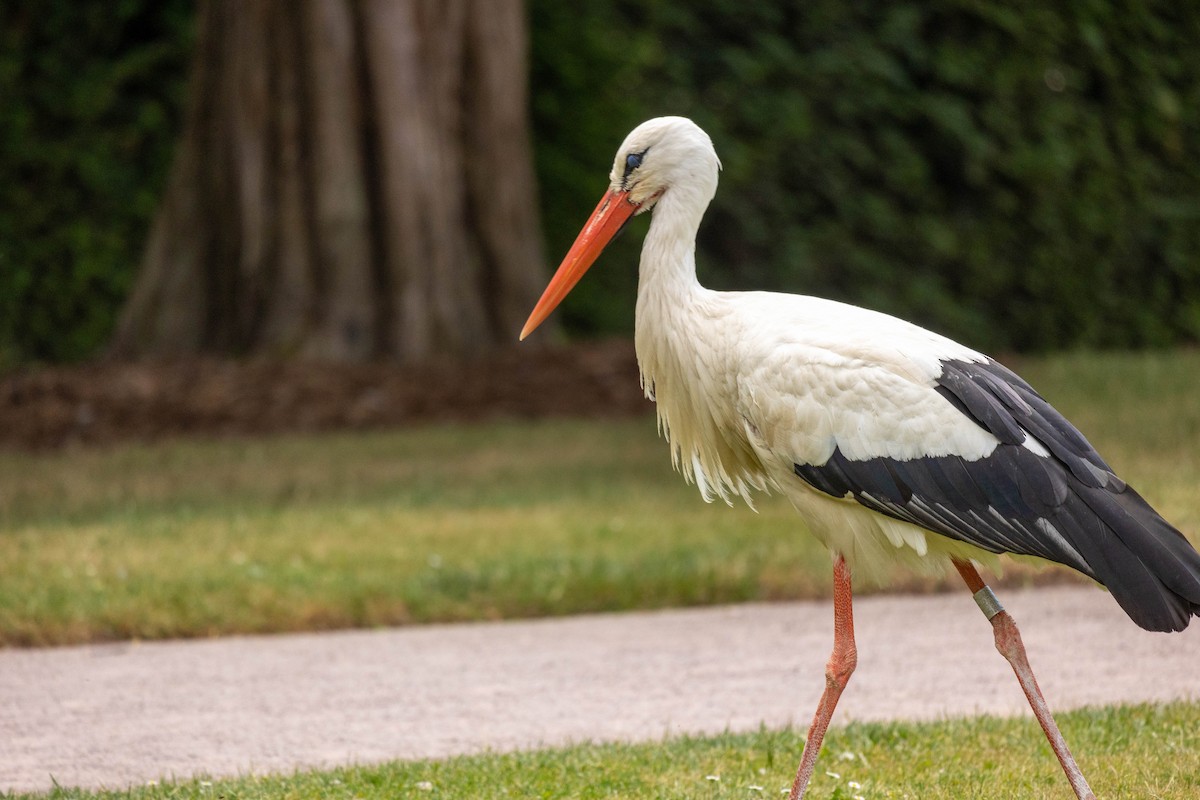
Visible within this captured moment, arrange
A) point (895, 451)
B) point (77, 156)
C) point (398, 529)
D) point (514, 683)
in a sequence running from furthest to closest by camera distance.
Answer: point (77, 156), point (398, 529), point (514, 683), point (895, 451)

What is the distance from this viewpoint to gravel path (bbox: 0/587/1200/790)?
504cm

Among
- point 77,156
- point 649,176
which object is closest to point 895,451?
point 649,176

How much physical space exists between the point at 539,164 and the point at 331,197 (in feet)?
8.23

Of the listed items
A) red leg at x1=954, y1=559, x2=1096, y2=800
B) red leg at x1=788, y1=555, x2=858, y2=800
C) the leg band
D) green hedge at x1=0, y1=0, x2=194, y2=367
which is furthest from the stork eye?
green hedge at x1=0, y1=0, x2=194, y2=367

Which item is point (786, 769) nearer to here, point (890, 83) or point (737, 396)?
point (737, 396)

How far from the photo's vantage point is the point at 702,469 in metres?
5.10

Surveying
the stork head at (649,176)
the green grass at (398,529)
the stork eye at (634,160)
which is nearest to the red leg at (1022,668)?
the stork head at (649,176)

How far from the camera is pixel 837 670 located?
4.49m

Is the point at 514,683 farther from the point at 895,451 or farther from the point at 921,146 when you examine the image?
the point at 921,146

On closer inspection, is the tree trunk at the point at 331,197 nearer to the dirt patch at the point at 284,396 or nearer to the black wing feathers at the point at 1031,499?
the dirt patch at the point at 284,396

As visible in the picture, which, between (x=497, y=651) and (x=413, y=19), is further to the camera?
(x=413, y=19)

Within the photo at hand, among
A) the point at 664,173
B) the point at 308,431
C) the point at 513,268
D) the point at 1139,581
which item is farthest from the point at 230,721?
the point at 513,268

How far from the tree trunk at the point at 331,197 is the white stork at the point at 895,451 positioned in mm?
6762

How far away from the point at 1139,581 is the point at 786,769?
44.9 inches
